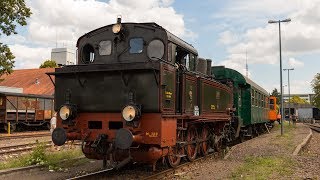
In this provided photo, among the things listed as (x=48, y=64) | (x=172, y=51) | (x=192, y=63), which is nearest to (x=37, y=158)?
(x=172, y=51)

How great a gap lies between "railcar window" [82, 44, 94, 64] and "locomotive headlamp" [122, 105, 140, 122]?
100 inches

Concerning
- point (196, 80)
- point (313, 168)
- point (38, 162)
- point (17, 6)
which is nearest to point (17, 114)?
point (17, 6)

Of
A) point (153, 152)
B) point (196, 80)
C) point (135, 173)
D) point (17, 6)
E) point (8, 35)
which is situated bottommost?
point (135, 173)

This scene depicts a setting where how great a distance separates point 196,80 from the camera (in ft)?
35.5

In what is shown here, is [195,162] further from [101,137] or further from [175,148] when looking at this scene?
[101,137]

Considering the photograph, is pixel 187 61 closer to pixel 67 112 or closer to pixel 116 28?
pixel 116 28

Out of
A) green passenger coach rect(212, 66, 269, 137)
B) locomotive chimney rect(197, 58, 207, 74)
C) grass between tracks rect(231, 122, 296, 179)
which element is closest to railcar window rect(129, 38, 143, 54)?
locomotive chimney rect(197, 58, 207, 74)

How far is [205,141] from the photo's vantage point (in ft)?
42.3

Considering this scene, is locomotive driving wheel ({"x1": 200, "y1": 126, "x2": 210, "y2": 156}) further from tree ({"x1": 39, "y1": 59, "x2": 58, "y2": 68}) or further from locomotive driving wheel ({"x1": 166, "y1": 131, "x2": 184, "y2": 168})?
tree ({"x1": 39, "y1": 59, "x2": 58, "y2": 68})

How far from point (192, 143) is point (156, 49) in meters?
3.38

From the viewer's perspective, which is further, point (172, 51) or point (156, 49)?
point (172, 51)

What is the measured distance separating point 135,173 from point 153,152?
4.80 ft

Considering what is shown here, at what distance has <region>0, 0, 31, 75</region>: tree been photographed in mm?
24953

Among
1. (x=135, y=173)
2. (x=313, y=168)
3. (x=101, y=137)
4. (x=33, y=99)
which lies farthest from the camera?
(x=33, y=99)
